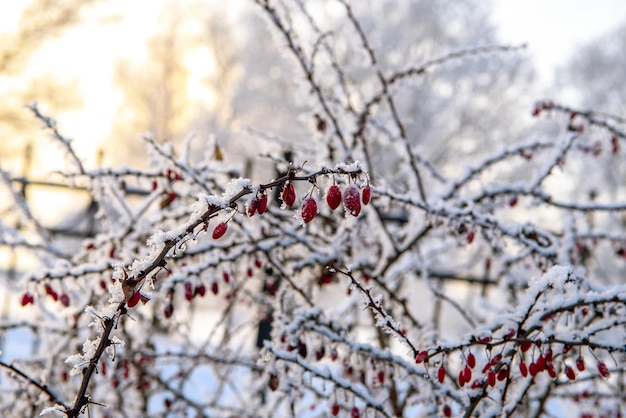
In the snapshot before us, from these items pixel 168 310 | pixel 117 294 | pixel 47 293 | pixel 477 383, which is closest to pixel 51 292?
pixel 47 293

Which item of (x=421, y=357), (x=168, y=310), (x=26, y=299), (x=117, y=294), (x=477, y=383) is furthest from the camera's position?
(x=168, y=310)

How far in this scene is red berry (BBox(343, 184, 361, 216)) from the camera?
108 centimetres

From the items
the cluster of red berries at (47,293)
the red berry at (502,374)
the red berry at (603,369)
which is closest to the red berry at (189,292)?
the cluster of red berries at (47,293)

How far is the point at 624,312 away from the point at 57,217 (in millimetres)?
10713

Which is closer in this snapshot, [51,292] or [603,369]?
[603,369]

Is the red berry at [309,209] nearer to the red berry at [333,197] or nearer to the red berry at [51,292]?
the red berry at [333,197]

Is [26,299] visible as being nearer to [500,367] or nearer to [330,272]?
[330,272]

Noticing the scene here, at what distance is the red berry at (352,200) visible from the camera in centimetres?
108

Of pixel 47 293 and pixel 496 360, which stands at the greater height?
pixel 47 293

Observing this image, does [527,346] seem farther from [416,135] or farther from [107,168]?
[416,135]

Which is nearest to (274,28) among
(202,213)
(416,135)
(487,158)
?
(487,158)

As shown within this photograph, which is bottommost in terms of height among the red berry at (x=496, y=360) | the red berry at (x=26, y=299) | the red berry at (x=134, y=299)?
the red berry at (x=134, y=299)

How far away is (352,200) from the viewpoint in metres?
1.08

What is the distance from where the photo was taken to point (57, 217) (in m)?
10.7
